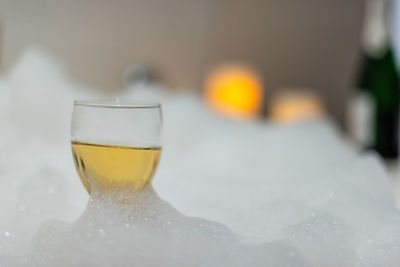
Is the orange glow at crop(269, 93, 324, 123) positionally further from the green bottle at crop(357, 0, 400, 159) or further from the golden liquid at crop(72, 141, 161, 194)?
the golden liquid at crop(72, 141, 161, 194)

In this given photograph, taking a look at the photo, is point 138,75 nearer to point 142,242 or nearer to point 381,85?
point 381,85

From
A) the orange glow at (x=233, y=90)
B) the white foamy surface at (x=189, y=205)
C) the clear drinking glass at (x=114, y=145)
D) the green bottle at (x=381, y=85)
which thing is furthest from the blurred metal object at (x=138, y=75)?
the clear drinking glass at (x=114, y=145)

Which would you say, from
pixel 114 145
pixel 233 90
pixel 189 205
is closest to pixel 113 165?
pixel 114 145

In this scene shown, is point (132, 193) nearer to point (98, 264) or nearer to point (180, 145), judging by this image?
point (98, 264)

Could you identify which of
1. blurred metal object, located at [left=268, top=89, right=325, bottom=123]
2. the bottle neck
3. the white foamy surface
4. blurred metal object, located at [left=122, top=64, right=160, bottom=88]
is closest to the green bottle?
the bottle neck

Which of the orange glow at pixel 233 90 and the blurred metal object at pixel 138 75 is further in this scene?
the orange glow at pixel 233 90

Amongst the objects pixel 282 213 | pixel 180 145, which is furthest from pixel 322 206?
pixel 180 145

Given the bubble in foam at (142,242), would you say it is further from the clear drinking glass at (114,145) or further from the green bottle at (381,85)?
the green bottle at (381,85)
